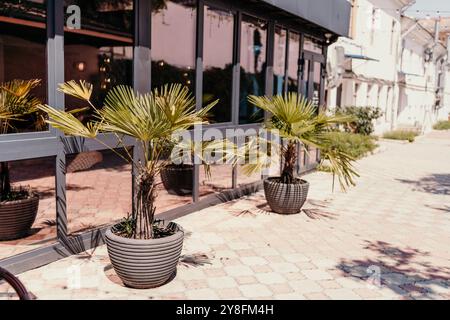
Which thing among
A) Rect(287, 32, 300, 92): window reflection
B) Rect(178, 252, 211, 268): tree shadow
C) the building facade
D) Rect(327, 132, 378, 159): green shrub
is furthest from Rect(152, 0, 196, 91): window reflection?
the building facade

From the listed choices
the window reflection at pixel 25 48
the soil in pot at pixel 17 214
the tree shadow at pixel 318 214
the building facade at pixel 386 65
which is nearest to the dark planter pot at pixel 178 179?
the tree shadow at pixel 318 214

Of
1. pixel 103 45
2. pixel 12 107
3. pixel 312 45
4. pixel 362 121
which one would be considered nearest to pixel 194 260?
pixel 12 107

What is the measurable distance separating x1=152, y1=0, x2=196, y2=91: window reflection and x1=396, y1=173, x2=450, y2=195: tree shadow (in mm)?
5260

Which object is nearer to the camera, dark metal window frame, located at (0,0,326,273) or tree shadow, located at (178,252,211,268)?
dark metal window frame, located at (0,0,326,273)

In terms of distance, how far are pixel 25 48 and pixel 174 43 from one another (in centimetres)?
189

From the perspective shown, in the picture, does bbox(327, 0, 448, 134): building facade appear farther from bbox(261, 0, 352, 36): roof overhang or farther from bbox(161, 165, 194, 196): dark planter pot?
bbox(161, 165, 194, 196): dark planter pot

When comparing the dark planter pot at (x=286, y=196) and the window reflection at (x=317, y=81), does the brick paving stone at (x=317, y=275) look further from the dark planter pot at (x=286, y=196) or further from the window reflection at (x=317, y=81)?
the window reflection at (x=317, y=81)

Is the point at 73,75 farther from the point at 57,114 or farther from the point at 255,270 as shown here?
the point at 255,270

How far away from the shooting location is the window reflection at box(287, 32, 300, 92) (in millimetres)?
8688

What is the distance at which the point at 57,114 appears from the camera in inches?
146

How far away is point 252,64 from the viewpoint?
772 cm

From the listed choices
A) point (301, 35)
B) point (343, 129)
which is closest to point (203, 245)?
point (301, 35)

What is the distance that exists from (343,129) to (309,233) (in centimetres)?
1173

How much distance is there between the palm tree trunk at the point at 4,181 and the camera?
4.47 m
